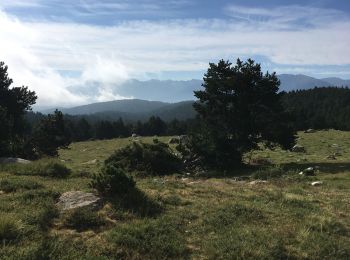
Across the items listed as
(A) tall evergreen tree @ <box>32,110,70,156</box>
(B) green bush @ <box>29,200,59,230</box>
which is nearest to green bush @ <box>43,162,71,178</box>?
(B) green bush @ <box>29,200,59,230</box>

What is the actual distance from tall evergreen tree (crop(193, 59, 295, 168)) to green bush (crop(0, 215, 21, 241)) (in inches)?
851

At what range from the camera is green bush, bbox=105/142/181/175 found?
1144 inches

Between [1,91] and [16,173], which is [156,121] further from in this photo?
[16,173]

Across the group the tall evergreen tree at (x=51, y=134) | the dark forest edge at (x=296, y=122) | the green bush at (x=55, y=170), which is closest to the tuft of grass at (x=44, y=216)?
the green bush at (x=55, y=170)

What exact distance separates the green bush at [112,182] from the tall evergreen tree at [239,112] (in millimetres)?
17384

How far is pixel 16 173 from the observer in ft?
66.8

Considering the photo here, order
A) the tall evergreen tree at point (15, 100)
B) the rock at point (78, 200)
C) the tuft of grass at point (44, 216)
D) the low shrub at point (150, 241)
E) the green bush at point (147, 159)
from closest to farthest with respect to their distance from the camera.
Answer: the low shrub at point (150, 241)
the tuft of grass at point (44, 216)
the rock at point (78, 200)
the green bush at point (147, 159)
the tall evergreen tree at point (15, 100)

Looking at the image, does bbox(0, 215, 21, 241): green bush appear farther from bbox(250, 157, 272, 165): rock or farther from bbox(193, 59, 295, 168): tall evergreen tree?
bbox(250, 157, 272, 165): rock

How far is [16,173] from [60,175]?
2.00 meters

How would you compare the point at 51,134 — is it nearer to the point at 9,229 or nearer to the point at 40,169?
the point at 40,169

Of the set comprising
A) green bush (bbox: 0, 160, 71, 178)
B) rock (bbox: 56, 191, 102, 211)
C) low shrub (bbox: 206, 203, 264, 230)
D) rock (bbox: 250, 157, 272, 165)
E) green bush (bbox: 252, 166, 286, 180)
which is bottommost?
rock (bbox: 250, 157, 272, 165)

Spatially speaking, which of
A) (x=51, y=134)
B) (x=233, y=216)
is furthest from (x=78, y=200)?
(x=51, y=134)

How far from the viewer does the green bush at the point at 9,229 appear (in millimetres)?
10594

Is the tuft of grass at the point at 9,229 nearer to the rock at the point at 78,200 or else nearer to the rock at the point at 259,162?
the rock at the point at 78,200
